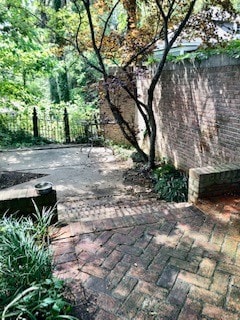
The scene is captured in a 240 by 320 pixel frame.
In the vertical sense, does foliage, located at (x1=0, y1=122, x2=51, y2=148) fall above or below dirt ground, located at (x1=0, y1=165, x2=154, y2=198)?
above

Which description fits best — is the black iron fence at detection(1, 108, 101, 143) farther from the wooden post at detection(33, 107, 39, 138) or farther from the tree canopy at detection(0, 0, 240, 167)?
the tree canopy at detection(0, 0, 240, 167)

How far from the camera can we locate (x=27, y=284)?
1.92 m

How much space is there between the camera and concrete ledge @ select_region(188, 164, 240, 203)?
3.59 metres

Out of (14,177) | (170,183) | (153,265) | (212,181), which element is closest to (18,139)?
(14,177)

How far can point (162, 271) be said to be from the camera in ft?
7.63

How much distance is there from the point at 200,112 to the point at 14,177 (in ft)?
14.4

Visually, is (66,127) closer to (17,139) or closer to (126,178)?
(17,139)

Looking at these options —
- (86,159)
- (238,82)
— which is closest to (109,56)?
(86,159)

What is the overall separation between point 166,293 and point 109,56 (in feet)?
20.0

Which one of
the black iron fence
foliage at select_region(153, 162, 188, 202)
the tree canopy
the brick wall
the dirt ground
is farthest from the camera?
the black iron fence

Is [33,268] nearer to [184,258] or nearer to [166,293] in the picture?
[166,293]

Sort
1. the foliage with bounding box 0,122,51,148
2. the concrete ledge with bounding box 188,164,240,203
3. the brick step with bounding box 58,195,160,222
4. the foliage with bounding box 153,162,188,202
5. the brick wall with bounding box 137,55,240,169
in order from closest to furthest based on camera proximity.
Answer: the concrete ledge with bounding box 188,164,240,203 < the brick step with bounding box 58,195,160,222 < the brick wall with bounding box 137,55,240,169 < the foliage with bounding box 153,162,188,202 < the foliage with bounding box 0,122,51,148

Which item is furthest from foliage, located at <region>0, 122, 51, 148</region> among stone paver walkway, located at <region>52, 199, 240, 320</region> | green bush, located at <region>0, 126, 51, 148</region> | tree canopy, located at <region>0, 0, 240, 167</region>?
stone paver walkway, located at <region>52, 199, 240, 320</region>

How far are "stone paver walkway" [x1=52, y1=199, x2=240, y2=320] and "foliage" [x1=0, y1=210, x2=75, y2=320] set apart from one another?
0.72 feet
